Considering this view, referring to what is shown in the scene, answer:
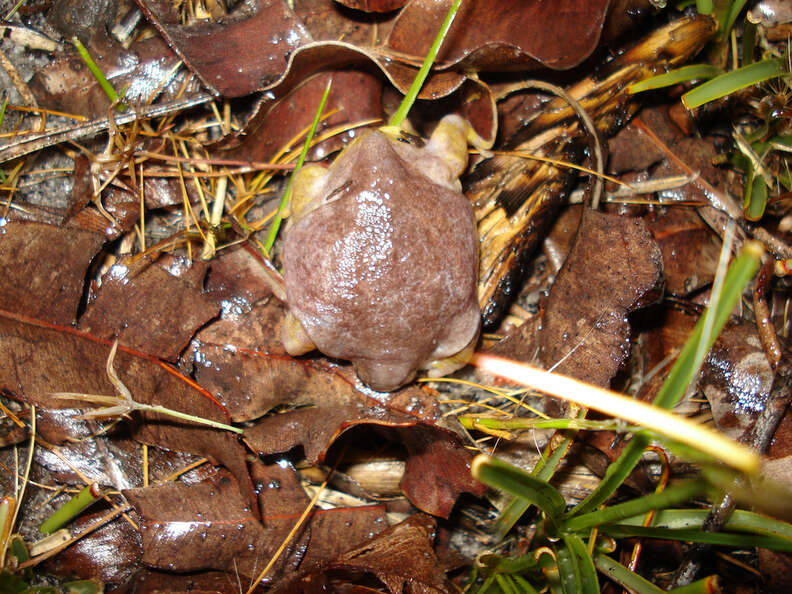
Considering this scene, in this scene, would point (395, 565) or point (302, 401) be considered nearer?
point (395, 565)

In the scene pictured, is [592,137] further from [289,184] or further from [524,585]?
[524,585]

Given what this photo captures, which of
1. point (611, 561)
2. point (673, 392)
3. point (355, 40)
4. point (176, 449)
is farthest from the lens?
point (355, 40)

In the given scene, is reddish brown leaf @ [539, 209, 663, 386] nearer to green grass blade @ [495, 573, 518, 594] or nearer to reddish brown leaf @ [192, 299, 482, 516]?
reddish brown leaf @ [192, 299, 482, 516]

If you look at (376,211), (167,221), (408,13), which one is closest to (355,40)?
(408,13)

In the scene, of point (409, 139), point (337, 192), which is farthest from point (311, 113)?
point (337, 192)

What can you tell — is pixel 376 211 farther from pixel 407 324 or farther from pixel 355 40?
pixel 355 40

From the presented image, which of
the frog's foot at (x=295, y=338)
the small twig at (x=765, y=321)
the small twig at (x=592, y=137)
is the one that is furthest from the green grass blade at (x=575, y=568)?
the small twig at (x=592, y=137)
